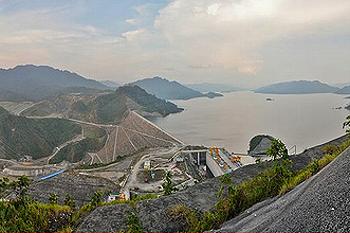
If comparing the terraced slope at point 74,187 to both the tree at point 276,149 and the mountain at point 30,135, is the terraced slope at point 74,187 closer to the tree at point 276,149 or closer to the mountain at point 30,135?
the tree at point 276,149

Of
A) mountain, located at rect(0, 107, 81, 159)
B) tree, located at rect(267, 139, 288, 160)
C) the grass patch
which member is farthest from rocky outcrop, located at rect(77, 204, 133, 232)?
mountain, located at rect(0, 107, 81, 159)

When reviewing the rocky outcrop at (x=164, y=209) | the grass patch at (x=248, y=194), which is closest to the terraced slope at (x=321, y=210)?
the grass patch at (x=248, y=194)

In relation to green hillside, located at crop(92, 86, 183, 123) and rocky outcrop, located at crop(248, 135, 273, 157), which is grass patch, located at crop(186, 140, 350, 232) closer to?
rocky outcrop, located at crop(248, 135, 273, 157)

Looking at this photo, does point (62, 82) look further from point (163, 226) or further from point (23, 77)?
point (163, 226)

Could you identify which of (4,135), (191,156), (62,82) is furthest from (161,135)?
(62,82)

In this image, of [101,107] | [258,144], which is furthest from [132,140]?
[101,107]
